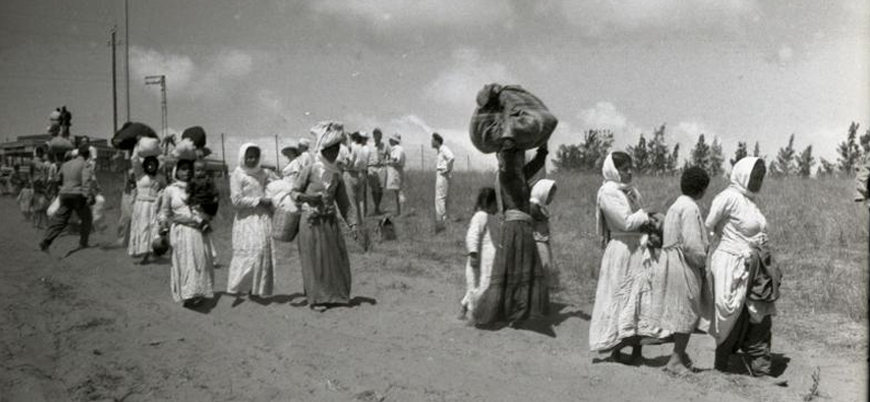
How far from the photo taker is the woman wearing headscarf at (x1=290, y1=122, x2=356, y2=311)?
8.10 m

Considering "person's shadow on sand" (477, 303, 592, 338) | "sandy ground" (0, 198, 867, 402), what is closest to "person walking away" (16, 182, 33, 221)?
"sandy ground" (0, 198, 867, 402)

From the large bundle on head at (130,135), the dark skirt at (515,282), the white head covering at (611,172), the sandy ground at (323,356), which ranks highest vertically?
the large bundle on head at (130,135)

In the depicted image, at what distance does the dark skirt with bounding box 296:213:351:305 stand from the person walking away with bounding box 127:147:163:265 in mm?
4552

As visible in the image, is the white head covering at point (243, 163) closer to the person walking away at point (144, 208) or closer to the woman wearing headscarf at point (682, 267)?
the person walking away at point (144, 208)

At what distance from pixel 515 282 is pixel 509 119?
5.20ft

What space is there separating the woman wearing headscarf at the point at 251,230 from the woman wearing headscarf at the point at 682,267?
15.2 ft

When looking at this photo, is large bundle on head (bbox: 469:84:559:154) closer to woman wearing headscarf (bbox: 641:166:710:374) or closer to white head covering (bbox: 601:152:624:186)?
white head covering (bbox: 601:152:624:186)

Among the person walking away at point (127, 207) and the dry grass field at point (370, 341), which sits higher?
the person walking away at point (127, 207)

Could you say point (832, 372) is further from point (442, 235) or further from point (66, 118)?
point (66, 118)

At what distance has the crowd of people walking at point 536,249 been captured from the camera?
593cm

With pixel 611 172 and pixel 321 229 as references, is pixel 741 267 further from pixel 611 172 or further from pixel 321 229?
pixel 321 229

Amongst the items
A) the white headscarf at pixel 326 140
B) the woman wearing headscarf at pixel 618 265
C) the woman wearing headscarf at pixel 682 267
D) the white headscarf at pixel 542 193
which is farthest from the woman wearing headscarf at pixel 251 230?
the woman wearing headscarf at pixel 682 267

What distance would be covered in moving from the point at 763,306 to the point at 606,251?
52.3 inches

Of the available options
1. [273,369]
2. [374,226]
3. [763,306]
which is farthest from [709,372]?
[374,226]
